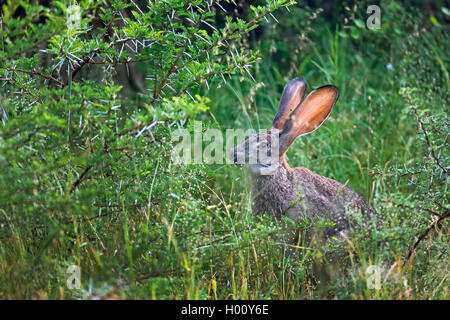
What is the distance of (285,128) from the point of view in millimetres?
4129

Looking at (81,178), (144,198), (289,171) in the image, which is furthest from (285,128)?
(81,178)

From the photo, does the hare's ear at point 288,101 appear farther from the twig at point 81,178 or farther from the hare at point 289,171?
the twig at point 81,178

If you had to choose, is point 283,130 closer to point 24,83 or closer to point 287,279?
point 287,279

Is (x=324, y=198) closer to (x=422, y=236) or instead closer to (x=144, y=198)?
(x=422, y=236)

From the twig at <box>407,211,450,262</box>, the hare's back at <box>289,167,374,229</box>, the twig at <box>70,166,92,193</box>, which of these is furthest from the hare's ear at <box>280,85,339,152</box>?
the twig at <box>70,166,92,193</box>

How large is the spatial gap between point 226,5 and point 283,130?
3.52 m

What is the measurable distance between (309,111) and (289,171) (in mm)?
478

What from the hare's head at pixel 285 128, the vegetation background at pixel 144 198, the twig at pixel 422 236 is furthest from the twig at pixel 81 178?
the twig at pixel 422 236

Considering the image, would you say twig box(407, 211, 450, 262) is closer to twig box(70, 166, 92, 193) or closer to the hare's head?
the hare's head

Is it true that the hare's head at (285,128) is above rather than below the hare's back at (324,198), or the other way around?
above

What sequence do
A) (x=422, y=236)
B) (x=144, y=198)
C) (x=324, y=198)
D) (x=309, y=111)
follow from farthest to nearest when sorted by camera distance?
(x=309, y=111), (x=324, y=198), (x=144, y=198), (x=422, y=236)

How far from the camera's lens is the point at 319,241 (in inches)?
146

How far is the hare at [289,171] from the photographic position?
4.00m
